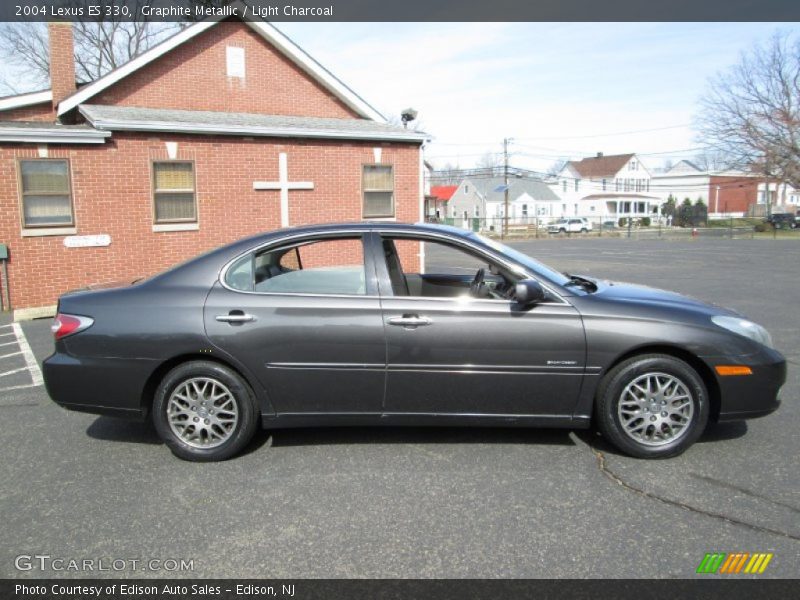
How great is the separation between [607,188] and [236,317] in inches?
3246

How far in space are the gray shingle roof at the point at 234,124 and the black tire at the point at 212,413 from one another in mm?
8535

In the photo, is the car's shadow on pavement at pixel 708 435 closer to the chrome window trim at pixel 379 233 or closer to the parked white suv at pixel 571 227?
the chrome window trim at pixel 379 233

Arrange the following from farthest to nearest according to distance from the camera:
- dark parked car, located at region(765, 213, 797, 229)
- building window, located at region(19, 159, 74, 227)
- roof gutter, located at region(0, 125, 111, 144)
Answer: dark parked car, located at region(765, 213, 797, 229), building window, located at region(19, 159, 74, 227), roof gutter, located at region(0, 125, 111, 144)

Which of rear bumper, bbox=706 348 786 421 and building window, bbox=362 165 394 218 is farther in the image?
building window, bbox=362 165 394 218

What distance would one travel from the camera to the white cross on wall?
1255 cm

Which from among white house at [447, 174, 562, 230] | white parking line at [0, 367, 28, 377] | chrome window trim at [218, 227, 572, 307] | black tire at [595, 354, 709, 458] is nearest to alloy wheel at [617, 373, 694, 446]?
black tire at [595, 354, 709, 458]

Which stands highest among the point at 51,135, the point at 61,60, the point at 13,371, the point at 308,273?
the point at 61,60

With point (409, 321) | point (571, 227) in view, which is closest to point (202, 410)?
point (409, 321)

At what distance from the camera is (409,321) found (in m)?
3.98

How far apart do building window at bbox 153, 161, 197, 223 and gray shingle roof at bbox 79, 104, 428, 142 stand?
712 millimetres

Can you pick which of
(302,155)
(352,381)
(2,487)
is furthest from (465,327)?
(302,155)

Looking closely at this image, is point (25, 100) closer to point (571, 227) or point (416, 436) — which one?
point (416, 436)

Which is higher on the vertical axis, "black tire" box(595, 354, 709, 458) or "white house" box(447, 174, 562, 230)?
"white house" box(447, 174, 562, 230)

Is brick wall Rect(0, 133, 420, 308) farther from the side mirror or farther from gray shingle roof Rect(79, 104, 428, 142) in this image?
the side mirror
